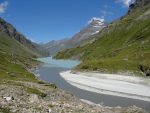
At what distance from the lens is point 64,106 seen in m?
48.8

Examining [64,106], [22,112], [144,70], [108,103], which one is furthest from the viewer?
[144,70]

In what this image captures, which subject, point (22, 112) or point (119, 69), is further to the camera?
point (119, 69)

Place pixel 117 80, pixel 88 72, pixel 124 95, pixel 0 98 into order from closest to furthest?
pixel 0 98, pixel 124 95, pixel 117 80, pixel 88 72

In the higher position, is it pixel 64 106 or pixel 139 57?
pixel 139 57

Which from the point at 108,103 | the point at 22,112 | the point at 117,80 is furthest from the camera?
the point at 117,80

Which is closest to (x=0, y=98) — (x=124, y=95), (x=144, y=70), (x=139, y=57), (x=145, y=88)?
(x=124, y=95)

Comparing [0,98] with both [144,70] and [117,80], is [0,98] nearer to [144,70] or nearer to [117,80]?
[117,80]

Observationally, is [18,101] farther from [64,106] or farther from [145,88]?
[145,88]

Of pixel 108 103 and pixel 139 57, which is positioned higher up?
pixel 139 57

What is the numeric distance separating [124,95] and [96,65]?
266 feet

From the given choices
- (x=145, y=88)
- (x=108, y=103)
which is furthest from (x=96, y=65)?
(x=108, y=103)

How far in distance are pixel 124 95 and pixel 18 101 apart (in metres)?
56.3

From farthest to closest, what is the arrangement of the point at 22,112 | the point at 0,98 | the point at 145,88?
the point at 145,88
the point at 0,98
the point at 22,112

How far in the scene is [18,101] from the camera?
45938 millimetres
